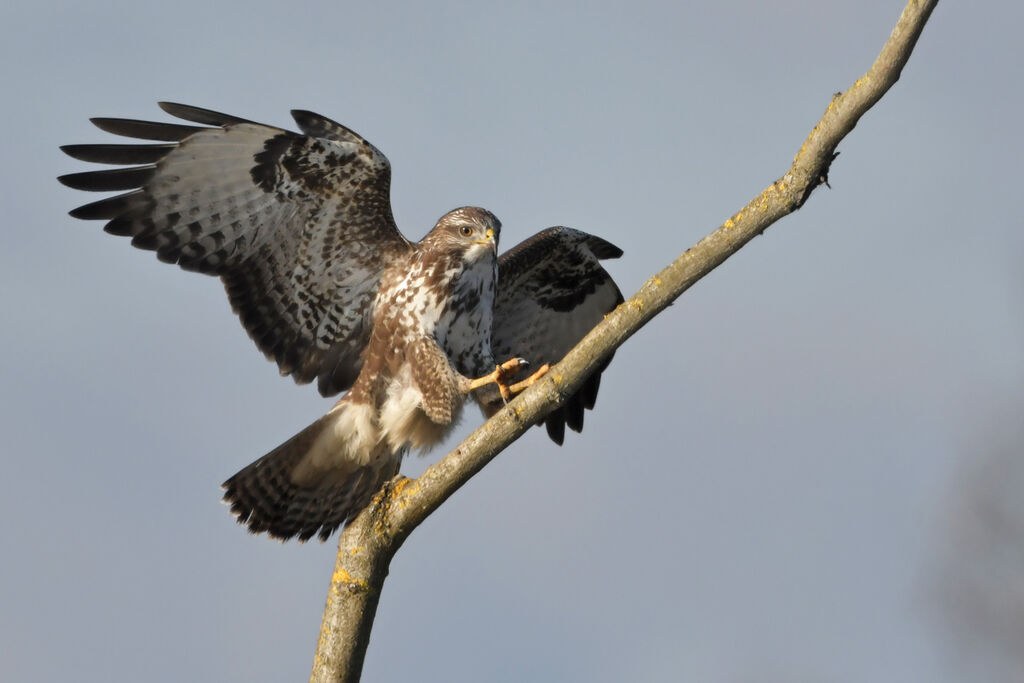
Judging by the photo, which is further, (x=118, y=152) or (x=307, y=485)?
(x=307, y=485)

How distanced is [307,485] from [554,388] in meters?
2.50

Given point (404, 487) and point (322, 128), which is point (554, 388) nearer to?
point (404, 487)

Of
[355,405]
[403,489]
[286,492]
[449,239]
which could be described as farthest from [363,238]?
[403,489]

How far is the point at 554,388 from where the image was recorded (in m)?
4.52

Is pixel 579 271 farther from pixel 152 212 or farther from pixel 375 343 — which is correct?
pixel 152 212

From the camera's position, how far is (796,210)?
4.39m

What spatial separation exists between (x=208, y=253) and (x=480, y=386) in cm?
176

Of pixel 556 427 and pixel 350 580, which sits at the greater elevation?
pixel 556 427

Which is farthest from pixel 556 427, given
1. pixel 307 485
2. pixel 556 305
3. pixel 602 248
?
pixel 307 485

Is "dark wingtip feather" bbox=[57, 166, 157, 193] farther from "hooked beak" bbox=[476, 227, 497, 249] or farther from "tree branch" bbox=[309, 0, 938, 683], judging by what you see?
"tree branch" bbox=[309, 0, 938, 683]

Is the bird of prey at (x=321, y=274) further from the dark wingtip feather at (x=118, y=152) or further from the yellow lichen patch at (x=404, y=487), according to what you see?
the yellow lichen patch at (x=404, y=487)

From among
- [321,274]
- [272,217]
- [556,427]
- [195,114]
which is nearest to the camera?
[195,114]

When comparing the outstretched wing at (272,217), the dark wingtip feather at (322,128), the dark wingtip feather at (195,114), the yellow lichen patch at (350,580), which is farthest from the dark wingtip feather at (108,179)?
the yellow lichen patch at (350,580)

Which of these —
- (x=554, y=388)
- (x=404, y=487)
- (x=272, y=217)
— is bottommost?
(x=404, y=487)
